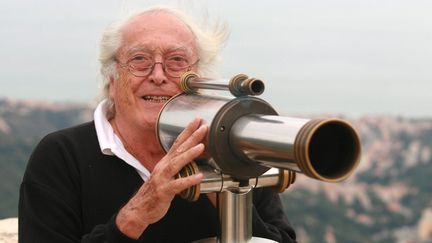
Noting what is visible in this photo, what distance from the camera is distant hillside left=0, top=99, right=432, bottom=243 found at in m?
50.8

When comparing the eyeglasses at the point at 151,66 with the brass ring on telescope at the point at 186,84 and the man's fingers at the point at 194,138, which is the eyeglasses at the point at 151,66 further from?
the man's fingers at the point at 194,138

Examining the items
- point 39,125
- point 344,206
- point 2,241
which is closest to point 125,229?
point 2,241

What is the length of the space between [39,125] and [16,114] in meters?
1.52

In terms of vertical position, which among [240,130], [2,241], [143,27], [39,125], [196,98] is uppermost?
[39,125]

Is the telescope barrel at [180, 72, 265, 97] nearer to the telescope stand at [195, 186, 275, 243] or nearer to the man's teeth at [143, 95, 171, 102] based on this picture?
the telescope stand at [195, 186, 275, 243]

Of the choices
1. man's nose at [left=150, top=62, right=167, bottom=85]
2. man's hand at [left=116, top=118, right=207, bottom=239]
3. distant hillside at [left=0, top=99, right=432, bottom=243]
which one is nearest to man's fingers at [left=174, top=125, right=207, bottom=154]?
man's hand at [left=116, top=118, right=207, bottom=239]

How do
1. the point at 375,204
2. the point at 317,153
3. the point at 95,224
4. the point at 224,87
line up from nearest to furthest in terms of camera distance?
the point at 317,153 < the point at 224,87 < the point at 95,224 < the point at 375,204

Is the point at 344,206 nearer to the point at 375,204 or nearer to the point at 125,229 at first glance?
the point at 375,204

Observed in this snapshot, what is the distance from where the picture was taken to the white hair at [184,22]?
244 cm

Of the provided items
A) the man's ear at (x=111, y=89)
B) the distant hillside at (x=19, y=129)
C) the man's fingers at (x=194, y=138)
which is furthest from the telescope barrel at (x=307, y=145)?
the distant hillside at (x=19, y=129)

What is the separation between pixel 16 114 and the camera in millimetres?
37312

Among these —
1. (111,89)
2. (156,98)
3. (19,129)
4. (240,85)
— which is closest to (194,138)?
(240,85)

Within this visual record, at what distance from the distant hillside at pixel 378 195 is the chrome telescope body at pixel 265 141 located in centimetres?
4030

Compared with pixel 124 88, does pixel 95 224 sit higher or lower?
lower
